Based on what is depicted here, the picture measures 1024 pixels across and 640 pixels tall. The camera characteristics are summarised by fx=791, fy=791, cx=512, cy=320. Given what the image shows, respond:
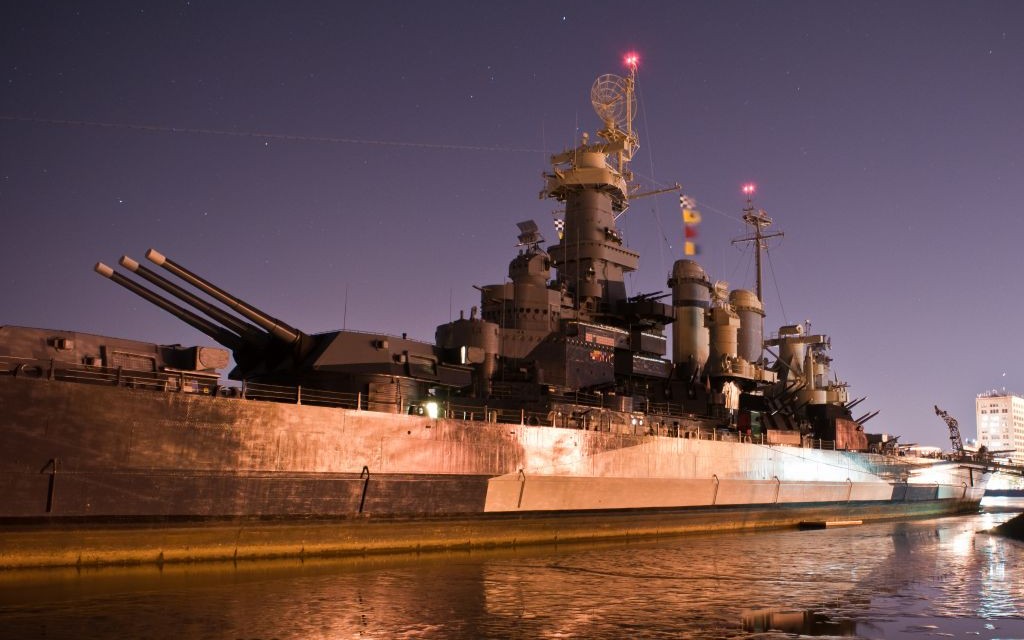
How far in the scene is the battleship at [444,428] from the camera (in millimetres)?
14664

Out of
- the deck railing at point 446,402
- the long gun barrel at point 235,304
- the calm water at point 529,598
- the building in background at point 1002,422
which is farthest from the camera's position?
the building in background at point 1002,422

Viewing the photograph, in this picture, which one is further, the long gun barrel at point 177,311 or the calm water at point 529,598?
the long gun barrel at point 177,311

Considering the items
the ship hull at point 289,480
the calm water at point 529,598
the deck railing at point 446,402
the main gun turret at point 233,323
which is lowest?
the calm water at point 529,598

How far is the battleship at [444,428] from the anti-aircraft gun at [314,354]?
0.06m

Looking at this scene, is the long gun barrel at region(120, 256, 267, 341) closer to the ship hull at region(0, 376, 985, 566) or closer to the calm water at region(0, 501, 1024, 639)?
the ship hull at region(0, 376, 985, 566)

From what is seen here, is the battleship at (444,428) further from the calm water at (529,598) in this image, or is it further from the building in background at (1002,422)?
the building in background at (1002,422)

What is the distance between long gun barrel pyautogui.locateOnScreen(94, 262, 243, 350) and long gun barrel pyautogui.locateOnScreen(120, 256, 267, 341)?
322mm

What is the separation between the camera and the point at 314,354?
20500mm

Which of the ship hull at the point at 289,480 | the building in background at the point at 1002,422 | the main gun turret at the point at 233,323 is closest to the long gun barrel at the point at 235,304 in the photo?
the main gun turret at the point at 233,323

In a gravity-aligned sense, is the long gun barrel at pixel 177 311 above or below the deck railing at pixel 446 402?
above

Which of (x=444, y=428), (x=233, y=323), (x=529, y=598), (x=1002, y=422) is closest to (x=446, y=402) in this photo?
(x=444, y=428)

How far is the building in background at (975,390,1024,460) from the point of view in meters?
144

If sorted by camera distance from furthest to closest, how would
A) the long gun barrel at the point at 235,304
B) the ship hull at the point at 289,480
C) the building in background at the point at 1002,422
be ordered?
the building in background at the point at 1002,422 < the long gun barrel at the point at 235,304 < the ship hull at the point at 289,480

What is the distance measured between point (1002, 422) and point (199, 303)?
529 feet
